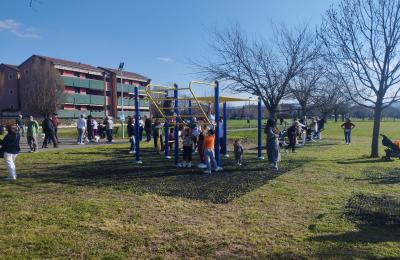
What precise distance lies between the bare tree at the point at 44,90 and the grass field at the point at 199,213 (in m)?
45.3

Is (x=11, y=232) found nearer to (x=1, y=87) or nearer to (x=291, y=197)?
(x=291, y=197)

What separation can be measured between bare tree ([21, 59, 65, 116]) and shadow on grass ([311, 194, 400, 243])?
169 ft

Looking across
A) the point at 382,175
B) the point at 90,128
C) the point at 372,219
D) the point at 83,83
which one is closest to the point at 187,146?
the point at 382,175

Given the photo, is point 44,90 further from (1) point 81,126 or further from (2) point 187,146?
(2) point 187,146

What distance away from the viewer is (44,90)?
53719mm

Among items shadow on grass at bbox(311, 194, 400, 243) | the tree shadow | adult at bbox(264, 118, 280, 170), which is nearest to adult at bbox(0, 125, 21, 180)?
adult at bbox(264, 118, 280, 170)

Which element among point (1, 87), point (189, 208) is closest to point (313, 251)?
point (189, 208)

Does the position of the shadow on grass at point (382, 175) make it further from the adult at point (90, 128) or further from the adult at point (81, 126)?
the adult at point (90, 128)

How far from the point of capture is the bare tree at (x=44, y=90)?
176ft

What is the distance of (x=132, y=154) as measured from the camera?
1562cm

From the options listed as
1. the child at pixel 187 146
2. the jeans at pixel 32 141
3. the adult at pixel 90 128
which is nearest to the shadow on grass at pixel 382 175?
the child at pixel 187 146

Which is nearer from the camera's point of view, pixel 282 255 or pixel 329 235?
pixel 282 255

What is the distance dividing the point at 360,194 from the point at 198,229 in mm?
4305

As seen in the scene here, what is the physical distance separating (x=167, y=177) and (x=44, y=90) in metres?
48.9
